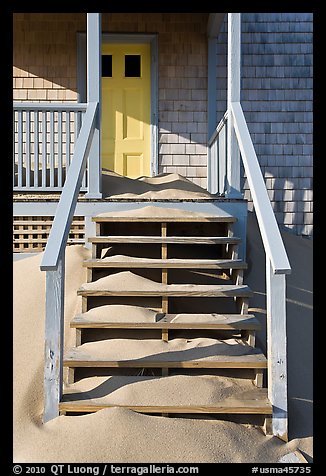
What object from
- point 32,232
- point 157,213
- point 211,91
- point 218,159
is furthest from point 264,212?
point 211,91

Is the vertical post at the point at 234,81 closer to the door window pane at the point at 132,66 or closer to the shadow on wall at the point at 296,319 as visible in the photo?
the shadow on wall at the point at 296,319

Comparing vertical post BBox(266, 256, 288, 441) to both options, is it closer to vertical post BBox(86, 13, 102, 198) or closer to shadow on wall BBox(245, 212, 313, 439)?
shadow on wall BBox(245, 212, 313, 439)

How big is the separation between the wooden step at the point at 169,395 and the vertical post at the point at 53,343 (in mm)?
85

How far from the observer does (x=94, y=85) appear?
592cm

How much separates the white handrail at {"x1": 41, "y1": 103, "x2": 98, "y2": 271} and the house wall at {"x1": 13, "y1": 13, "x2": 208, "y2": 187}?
8.50 ft

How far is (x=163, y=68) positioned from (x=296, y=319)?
4.37m

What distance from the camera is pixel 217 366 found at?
12.4 feet

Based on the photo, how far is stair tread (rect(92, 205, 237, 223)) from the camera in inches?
203

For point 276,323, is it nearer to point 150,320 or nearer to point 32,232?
point 150,320

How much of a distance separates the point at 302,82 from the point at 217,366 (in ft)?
17.9

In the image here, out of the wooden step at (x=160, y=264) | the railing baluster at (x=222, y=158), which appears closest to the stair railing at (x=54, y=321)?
the wooden step at (x=160, y=264)

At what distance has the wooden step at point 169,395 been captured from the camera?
11.4ft
